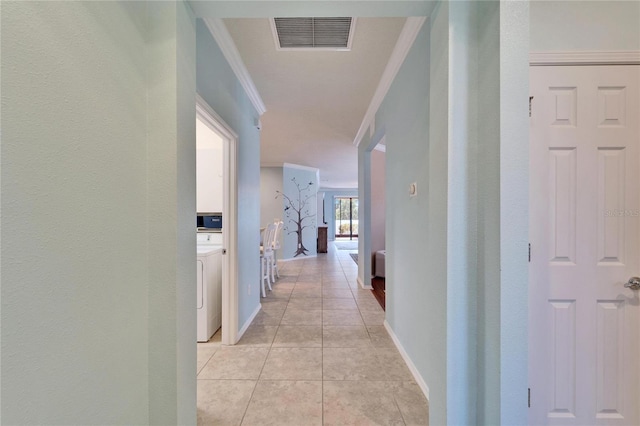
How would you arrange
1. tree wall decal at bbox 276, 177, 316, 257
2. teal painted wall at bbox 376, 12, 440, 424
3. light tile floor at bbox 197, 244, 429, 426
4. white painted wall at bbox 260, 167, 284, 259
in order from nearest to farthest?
teal painted wall at bbox 376, 12, 440, 424 < light tile floor at bbox 197, 244, 429, 426 < white painted wall at bbox 260, 167, 284, 259 < tree wall decal at bbox 276, 177, 316, 257

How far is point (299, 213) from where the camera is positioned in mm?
7625

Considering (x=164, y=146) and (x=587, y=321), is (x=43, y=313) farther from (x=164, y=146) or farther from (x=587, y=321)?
(x=587, y=321)

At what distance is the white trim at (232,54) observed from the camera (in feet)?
5.86

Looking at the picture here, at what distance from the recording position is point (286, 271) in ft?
19.1

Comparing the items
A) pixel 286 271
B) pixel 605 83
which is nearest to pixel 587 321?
pixel 605 83

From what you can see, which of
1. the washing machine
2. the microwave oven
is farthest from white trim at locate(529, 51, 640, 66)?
the microwave oven

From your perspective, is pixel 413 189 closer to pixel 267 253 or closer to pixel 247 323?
pixel 247 323

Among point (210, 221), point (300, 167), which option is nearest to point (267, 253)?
point (210, 221)

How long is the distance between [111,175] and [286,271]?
509 centimetres

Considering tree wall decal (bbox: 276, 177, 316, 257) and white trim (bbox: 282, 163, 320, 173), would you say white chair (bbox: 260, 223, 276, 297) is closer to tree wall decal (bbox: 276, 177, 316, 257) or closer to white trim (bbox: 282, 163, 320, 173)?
tree wall decal (bbox: 276, 177, 316, 257)

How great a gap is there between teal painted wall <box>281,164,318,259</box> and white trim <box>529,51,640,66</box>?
611 centimetres

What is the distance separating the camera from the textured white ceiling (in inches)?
77.2

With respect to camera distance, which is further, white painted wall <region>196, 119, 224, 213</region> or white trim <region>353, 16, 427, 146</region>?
white painted wall <region>196, 119, 224, 213</region>

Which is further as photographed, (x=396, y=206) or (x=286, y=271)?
(x=286, y=271)
